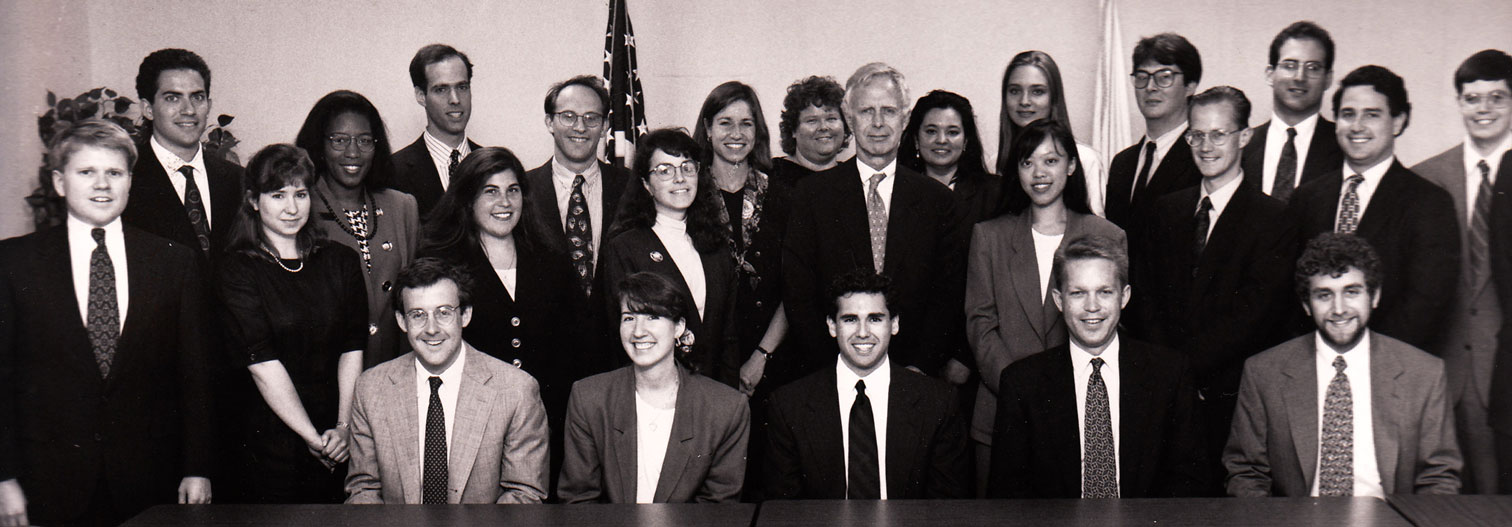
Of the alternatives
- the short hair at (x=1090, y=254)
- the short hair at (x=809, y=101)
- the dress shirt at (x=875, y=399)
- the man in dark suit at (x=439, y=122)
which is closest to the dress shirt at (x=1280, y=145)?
the short hair at (x=1090, y=254)

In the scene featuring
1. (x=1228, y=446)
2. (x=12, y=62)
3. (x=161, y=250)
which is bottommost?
(x=1228, y=446)

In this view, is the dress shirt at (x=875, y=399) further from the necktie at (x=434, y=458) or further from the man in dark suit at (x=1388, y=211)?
the man in dark suit at (x=1388, y=211)

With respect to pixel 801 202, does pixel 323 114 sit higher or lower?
higher

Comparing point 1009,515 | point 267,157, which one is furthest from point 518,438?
point 1009,515

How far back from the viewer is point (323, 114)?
13.4 ft

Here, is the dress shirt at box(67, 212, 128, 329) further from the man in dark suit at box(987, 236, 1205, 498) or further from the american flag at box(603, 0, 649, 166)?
the man in dark suit at box(987, 236, 1205, 498)

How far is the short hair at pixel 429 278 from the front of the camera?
144 inches

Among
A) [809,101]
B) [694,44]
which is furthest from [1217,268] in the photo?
[694,44]

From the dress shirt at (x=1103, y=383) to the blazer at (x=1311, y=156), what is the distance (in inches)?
39.5

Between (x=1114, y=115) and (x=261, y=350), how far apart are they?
3201mm

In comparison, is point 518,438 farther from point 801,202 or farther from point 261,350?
point 801,202

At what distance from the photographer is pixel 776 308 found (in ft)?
13.7

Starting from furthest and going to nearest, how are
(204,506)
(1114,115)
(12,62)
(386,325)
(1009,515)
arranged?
(1114,115)
(12,62)
(386,325)
(204,506)
(1009,515)

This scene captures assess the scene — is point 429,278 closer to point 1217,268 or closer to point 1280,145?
point 1217,268
